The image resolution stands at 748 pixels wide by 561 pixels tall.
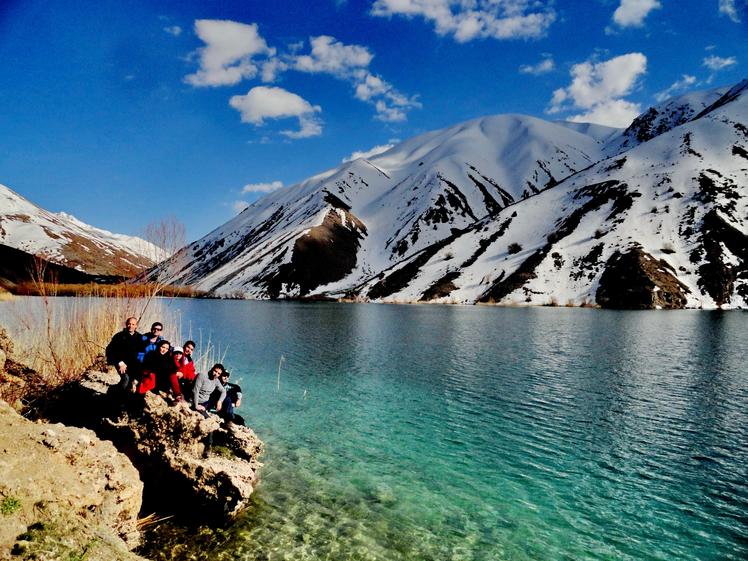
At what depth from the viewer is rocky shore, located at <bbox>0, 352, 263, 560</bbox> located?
589cm

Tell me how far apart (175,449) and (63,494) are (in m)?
3.27

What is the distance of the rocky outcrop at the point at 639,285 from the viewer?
284ft

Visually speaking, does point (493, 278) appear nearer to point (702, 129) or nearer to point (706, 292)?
point (706, 292)

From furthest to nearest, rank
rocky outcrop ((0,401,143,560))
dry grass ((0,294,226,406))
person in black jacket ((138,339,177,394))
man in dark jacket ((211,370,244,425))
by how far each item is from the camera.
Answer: man in dark jacket ((211,370,244,425)) < dry grass ((0,294,226,406)) < person in black jacket ((138,339,177,394)) < rocky outcrop ((0,401,143,560))

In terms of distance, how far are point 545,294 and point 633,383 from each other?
3155 inches

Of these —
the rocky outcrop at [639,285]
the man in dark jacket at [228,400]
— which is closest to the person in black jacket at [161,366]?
the man in dark jacket at [228,400]

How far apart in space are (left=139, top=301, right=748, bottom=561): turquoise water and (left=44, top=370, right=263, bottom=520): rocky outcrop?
83 centimetres

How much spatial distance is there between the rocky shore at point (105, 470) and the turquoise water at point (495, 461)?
1017mm

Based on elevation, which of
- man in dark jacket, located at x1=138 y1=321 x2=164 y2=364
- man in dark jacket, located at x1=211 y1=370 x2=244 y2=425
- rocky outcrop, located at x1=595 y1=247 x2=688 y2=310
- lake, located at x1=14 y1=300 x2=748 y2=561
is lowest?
lake, located at x1=14 y1=300 x2=748 y2=561

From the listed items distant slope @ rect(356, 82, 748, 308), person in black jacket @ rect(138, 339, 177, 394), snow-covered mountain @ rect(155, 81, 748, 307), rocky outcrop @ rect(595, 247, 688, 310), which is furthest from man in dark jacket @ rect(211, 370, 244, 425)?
distant slope @ rect(356, 82, 748, 308)

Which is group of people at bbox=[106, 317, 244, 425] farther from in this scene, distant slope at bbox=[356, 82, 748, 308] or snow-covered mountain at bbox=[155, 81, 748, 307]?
distant slope at bbox=[356, 82, 748, 308]

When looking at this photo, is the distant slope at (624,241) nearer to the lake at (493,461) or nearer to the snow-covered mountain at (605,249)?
the snow-covered mountain at (605,249)

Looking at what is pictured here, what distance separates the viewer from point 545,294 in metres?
98.9

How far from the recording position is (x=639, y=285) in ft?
293
